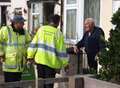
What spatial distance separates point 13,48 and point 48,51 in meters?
0.69

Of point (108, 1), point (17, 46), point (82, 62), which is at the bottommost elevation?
point (82, 62)

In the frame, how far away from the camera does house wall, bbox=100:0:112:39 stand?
10984 mm

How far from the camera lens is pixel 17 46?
721 cm

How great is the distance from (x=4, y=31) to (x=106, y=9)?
15.2ft

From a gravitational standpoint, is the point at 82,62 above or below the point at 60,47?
below

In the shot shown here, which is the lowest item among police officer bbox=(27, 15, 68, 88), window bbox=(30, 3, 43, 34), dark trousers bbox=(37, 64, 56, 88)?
dark trousers bbox=(37, 64, 56, 88)

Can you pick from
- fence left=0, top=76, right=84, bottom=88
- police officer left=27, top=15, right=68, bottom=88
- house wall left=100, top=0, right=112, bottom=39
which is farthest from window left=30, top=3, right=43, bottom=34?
fence left=0, top=76, right=84, bottom=88

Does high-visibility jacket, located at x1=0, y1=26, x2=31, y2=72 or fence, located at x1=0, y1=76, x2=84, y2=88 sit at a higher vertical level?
high-visibility jacket, located at x1=0, y1=26, x2=31, y2=72

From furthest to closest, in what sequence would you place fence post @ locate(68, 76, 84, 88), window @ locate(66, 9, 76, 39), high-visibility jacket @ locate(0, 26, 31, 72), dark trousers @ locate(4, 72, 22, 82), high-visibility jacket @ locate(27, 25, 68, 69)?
window @ locate(66, 9, 76, 39)
dark trousers @ locate(4, 72, 22, 82)
high-visibility jacket @ locate(0, 26, 31, 72)
high-visibility jacket @ locate(27, 25, 68, 69)
fence post @ locate(68, 76, 84, 88)

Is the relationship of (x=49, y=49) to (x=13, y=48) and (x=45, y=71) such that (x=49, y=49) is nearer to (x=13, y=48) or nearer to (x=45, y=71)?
(x=45, y=71)

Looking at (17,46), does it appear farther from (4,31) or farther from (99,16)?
(99,16)

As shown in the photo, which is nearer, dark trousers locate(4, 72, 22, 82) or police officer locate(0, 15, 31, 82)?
police officer locate(0, 15, 31, 82)

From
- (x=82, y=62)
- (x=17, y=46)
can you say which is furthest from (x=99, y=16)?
(x=17, y=46)

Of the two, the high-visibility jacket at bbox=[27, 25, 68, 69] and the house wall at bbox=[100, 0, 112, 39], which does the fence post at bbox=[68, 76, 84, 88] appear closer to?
the high-visibility jacket at bbox=[27, 25, 68, 69]
